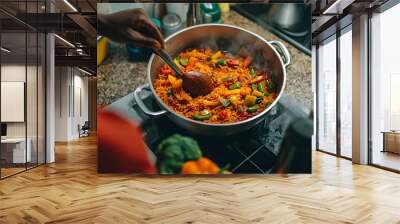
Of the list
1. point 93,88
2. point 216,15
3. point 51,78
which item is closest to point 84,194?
point 216,15

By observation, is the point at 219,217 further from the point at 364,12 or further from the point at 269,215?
the point at 364,12

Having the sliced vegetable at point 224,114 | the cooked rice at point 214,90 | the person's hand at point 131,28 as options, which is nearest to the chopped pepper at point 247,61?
the cooked rice at point 214,90

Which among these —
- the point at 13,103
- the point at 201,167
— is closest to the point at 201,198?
the point at 201,167

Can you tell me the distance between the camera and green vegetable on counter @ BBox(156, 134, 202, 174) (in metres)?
5.55

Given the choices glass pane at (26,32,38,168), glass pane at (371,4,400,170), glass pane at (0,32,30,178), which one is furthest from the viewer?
glass pane at (26,32,38,168)

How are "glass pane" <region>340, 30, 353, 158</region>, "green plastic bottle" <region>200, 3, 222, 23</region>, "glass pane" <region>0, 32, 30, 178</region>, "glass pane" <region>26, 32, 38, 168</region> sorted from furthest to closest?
"glass pane" <region>340, 30, 353, 158</region> < "glass pane" <region>26, 32, 38, 168</region> < "glass pane" <region>0, 32, 30, 178</region> < "green plastic bottle" <region>200, 3, 222, 23</region>

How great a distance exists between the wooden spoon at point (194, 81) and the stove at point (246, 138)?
54 centimetres

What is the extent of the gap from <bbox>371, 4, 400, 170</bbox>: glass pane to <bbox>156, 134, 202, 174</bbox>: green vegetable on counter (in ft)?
11.7

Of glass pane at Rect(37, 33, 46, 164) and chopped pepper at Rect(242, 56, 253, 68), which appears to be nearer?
chopped pepper at Rect(242, 56, 253, 68)

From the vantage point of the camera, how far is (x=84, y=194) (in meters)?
4.54

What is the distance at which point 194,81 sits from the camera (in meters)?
5.41

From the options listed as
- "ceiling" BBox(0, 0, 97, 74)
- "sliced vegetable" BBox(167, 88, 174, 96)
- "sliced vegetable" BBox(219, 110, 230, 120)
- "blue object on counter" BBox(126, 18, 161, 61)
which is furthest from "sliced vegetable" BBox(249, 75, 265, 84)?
"ceiling" BBox(0, 0, 97, 74)

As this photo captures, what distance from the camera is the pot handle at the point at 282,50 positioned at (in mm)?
5598

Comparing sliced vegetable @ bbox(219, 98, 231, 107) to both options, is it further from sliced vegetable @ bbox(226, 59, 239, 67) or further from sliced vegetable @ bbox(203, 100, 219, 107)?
sliced vegetable @ bbox(226, 59, 239, 67)
